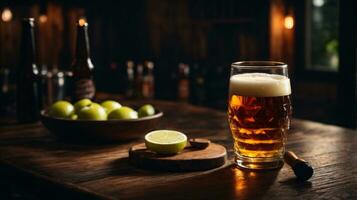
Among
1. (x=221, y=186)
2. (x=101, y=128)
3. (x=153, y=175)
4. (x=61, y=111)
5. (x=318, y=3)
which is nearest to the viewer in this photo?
(x=221, y=186)

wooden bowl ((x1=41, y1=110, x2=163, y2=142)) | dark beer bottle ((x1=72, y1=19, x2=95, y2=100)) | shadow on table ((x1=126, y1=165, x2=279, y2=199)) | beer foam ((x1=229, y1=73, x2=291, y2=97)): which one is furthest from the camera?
dark beer bottle ((x1=72, y1=19, x2=95, y2=100))

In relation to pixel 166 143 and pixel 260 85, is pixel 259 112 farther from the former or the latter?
pixel 166 143

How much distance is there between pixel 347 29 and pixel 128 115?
210 centimetres

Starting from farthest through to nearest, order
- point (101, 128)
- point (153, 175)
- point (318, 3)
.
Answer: point (318, 3) → point (101, 128) → point (153, 175)

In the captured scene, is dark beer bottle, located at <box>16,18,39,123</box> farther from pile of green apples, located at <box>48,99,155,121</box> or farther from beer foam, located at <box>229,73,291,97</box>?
beer foam, located at <box>229,73,291,97</box>

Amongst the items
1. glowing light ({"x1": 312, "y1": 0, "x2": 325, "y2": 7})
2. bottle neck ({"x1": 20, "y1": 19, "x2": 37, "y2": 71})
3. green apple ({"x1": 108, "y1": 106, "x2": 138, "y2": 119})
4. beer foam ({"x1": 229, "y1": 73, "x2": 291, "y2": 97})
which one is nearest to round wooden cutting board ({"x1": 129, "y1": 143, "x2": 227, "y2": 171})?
beer foam ({"x1": 229, "y1": 73, "x2": 291, "y2": 97})

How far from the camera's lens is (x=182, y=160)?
1320mm

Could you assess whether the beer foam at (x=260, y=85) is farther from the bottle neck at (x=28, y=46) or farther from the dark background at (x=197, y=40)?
the dark background at (x=197, y=40)

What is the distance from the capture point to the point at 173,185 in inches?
47.3

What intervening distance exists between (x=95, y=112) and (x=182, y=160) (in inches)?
17.7

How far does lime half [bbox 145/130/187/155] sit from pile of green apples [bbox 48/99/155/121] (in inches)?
11.2

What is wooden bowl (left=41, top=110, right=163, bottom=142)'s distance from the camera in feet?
5.32

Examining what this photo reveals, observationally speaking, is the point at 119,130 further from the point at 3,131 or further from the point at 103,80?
the point at 103,80

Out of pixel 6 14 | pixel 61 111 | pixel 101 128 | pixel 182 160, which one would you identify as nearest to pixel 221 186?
pixel 182 160
